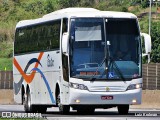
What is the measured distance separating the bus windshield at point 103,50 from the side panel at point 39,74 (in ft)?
4.29

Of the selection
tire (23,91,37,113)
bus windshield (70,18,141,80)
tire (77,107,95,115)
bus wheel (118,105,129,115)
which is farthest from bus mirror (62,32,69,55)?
tire (23,91,37,113)

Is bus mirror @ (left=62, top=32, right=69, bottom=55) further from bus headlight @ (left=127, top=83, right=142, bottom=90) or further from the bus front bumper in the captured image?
bus headlight @ (left=127, top=83, right=142, bottom=90)

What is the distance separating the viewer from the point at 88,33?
31156 mm

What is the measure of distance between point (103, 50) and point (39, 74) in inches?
199

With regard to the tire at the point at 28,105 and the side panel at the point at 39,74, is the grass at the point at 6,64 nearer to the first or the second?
the side panel at the point at 39,74

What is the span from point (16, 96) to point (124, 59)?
9.36m

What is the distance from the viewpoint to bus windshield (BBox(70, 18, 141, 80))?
102 feet

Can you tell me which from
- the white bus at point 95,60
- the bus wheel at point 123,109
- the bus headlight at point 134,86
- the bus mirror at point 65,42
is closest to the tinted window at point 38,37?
the white bus at point 95,60

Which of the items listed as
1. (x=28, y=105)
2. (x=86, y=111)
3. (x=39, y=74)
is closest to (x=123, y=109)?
(x=86, y=111)

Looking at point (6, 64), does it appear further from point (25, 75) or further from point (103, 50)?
point (103, 50)

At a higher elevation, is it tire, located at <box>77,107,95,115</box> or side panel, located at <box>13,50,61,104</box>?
side panel, located at <box>13,50,61,104</box>

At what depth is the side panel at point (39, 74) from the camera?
3309 centimetres

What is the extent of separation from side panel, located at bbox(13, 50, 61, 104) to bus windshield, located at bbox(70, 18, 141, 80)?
1.31 metres

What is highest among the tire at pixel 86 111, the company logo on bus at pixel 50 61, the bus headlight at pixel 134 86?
the company logo on bus at pixel 50 61
